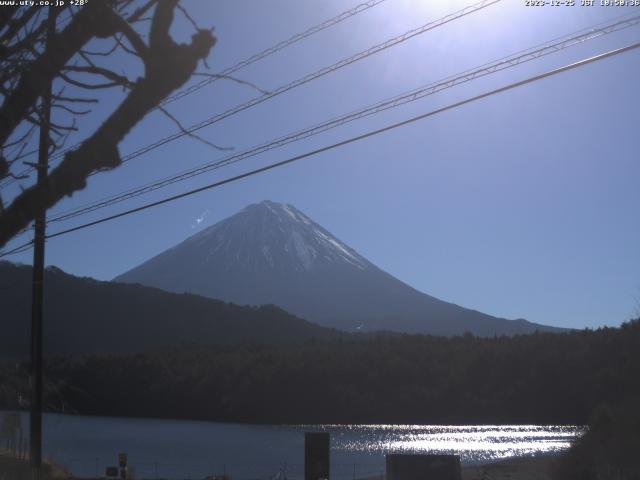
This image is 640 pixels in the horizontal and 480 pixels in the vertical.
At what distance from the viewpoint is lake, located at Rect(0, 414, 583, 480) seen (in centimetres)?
3728

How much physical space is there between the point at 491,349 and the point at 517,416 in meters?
6.59

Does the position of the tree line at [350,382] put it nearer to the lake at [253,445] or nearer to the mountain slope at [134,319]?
A: the lake at [253,445]

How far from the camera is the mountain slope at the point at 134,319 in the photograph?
87.9 meters

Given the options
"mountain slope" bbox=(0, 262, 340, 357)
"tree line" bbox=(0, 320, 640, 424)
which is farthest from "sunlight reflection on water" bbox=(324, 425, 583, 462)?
"mountain slope" bbox=(0, 262, 340, 357)

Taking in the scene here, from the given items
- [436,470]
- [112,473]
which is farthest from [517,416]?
[436,470]

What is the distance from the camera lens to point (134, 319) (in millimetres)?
98125

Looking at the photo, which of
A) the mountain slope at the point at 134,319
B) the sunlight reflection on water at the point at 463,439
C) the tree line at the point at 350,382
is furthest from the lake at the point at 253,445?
the mountain slope at the point at 134,319

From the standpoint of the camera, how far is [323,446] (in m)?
11.6

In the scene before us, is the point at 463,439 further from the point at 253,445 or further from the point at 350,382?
the point at 350,382

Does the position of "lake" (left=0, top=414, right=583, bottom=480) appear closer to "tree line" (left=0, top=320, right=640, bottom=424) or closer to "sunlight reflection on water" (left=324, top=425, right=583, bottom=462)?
"sunlight reflection on water" (left=324, top=425, right=583, bottom=462)

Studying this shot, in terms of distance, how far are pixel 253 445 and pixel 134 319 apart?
49296mm

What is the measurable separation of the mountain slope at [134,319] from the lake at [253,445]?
18.1 m

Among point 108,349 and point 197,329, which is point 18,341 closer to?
point 108,349

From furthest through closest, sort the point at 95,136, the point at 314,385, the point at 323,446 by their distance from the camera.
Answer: the point at 314,385
the point at 323,446
the point at 95,136
